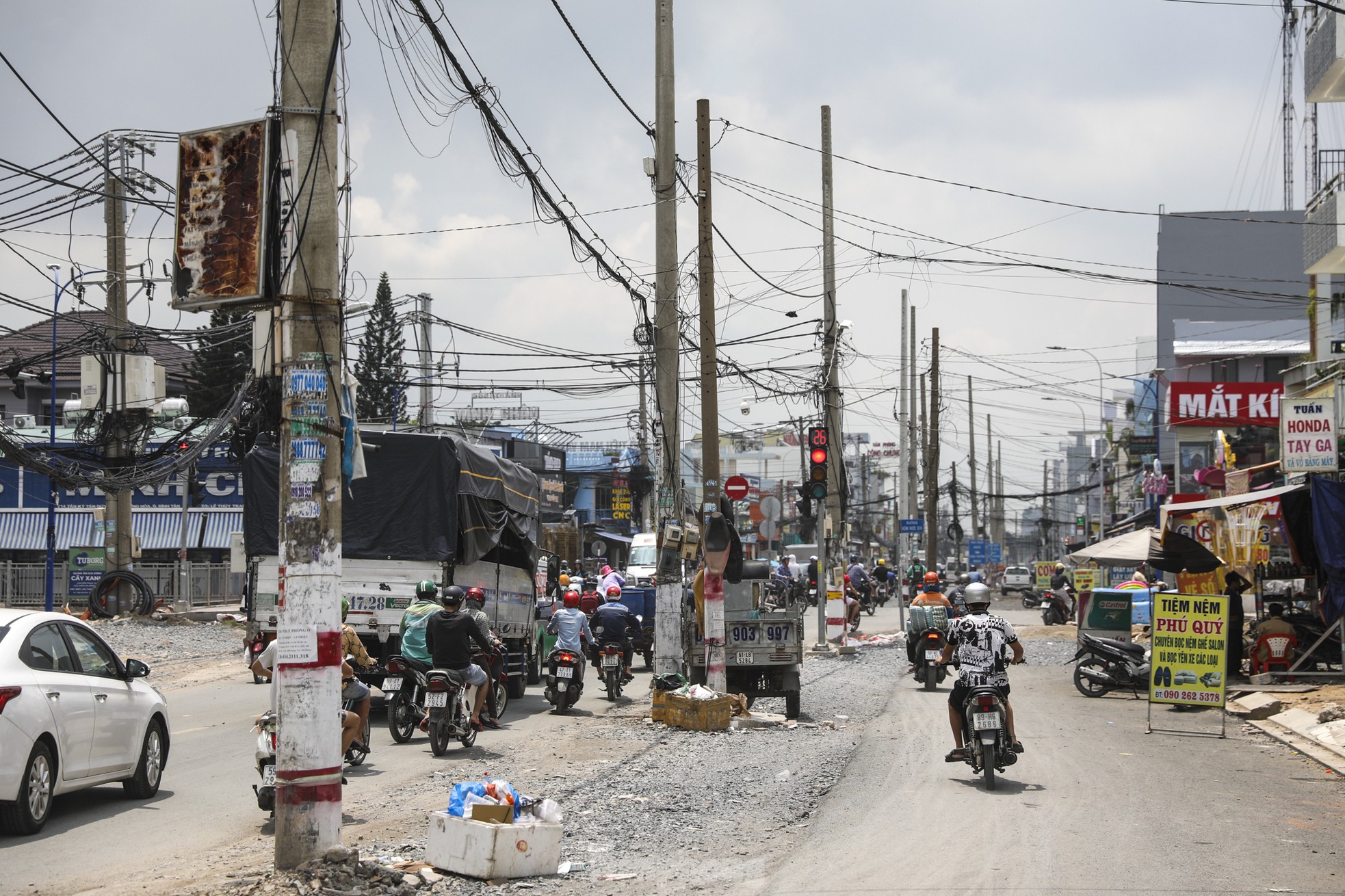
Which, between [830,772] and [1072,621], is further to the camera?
[1072,621]

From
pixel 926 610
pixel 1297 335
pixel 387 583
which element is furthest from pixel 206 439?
pixel 1297 335

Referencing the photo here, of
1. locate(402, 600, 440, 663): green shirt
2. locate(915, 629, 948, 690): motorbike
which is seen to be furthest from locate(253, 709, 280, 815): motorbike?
locate(915, 629, 948, 690): motorbike

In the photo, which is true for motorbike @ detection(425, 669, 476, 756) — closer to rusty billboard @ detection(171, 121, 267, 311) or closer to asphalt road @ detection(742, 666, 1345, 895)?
asphalt road @ detection(742, 666, 1345, 895)

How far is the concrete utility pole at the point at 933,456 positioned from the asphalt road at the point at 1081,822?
95.7 feet

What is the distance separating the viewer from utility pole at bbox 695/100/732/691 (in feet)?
53.4

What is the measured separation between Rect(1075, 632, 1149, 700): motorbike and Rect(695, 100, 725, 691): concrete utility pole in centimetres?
645

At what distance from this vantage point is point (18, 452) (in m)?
25.4

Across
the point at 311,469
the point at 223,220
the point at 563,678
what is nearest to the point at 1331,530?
the point at 563,678

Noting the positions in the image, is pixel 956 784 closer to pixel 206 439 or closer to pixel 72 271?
pixel 206 439

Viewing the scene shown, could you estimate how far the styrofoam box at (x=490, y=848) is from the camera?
721 cm

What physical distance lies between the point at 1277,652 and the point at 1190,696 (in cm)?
572

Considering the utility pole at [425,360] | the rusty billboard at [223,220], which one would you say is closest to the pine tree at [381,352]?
the utility pole at [425,360]

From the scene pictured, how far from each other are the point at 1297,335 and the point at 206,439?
47477 mm

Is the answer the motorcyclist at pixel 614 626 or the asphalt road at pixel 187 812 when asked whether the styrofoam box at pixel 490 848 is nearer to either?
the asphalt road at pixel 187 812
